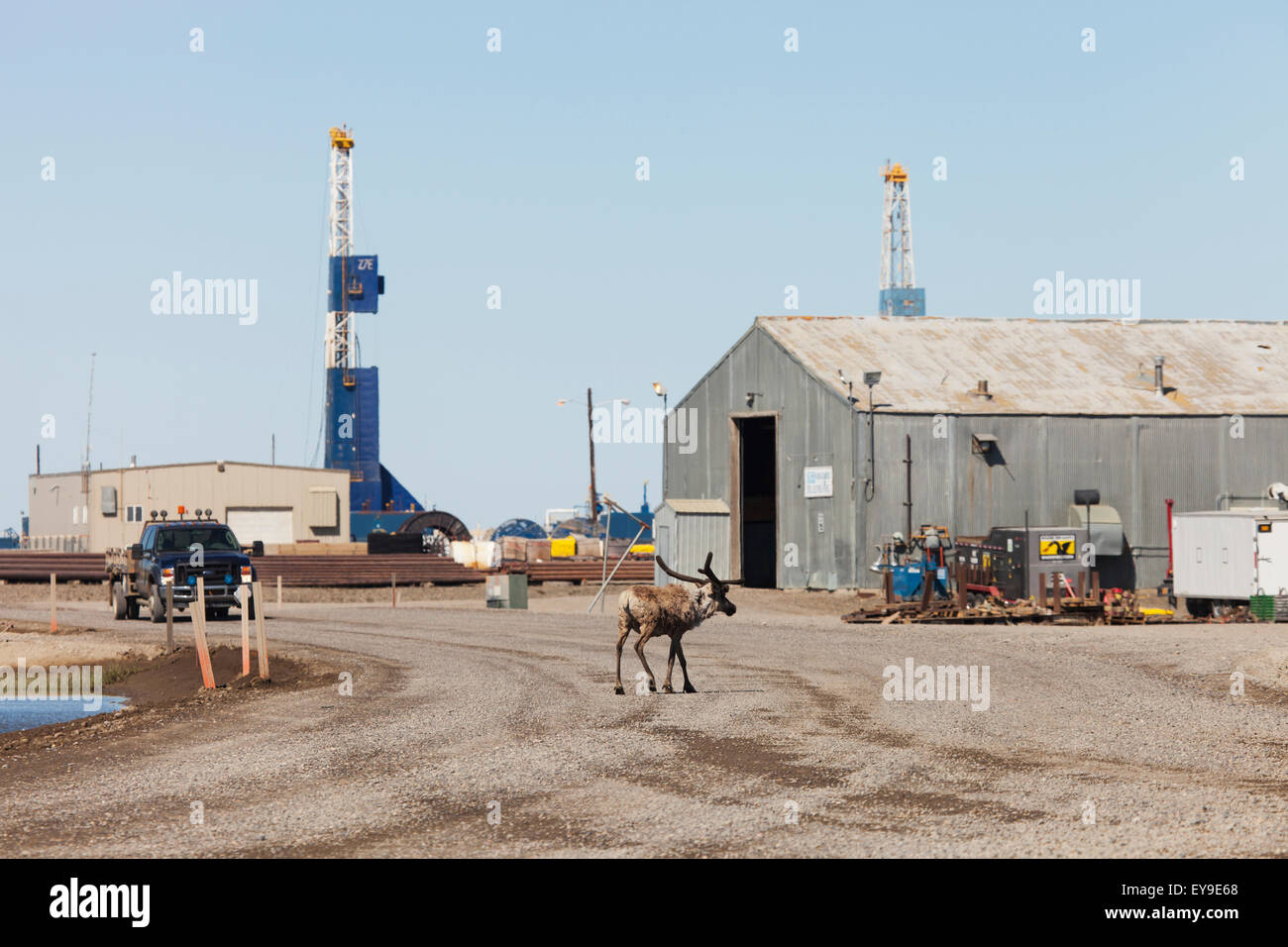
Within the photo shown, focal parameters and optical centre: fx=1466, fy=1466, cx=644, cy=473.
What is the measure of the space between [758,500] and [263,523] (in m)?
31.1

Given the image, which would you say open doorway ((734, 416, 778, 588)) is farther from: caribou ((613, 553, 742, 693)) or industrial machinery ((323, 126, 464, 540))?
industrial machinery ((323, 126, 464, 540))

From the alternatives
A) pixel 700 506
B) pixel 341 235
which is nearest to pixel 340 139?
pixel 341 235

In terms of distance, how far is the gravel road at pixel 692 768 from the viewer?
31.2 feet

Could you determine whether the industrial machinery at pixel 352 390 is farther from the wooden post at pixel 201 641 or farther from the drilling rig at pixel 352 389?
the wooden post at pixel 201 641

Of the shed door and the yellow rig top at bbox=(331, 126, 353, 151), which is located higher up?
the yellow rig top at bbox=(331, 126, 353, 151)

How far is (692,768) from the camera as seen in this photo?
12531 mm

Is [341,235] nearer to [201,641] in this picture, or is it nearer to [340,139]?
[340,139]

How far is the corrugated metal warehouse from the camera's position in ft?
142

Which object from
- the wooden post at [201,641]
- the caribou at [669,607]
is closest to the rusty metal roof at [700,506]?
the wooden post at [201,641]

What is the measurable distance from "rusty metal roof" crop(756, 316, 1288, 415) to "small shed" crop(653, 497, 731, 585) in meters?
5.91

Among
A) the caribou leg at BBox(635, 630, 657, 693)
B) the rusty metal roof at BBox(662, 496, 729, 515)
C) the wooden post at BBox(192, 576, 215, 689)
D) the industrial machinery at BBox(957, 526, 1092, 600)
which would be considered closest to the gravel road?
the caribou leg at BBox(635, 630, 657, 693)

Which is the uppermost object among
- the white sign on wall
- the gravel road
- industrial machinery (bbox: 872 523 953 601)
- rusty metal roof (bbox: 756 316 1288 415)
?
rusty metal roof (bbox: 756 316 1288 415)
